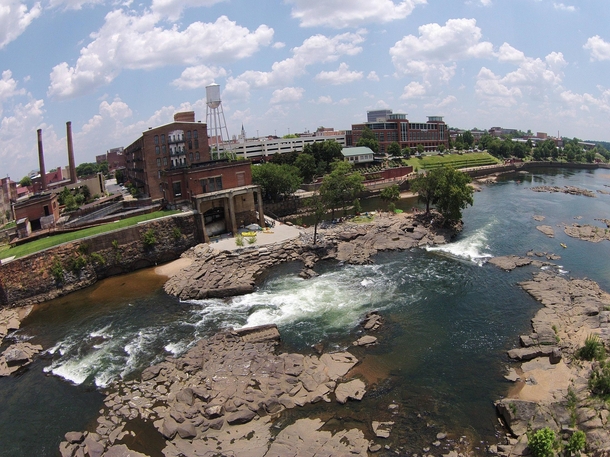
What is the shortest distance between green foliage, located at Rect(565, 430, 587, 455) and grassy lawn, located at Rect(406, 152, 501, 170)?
107 metres

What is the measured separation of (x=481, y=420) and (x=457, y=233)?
38.0m

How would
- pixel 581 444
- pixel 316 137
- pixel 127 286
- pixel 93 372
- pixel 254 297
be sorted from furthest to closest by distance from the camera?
pixel 316 137 < pixel 127 286 < pixel 254 297 < pixel 93 372 < pixel 581 444

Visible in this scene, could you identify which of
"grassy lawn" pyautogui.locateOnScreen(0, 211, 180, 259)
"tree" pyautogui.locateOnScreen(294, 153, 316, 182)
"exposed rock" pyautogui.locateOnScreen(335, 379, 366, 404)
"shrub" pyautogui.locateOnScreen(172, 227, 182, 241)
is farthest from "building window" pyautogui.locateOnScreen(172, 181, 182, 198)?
"tree" pyautogui.locateOnScreen(294, 153, 316, 182)

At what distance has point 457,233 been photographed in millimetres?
57500

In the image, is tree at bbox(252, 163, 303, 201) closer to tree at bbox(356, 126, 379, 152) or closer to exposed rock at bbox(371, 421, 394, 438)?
exposed rock at bbox(371, 421, 394, 438)

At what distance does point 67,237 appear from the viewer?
4641 cm

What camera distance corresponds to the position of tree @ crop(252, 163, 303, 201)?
7231 cm

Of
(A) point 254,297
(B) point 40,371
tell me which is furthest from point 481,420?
(B) point 40,371

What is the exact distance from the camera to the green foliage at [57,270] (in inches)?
1666

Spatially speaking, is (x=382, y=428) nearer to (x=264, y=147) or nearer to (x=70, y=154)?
(x=70, y=154)

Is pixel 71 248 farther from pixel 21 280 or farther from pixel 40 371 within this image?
pixel 40 371

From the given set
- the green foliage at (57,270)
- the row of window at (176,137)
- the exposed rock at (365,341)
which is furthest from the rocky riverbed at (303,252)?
the row of window at (176,137)

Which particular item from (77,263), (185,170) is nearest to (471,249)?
(185,170)

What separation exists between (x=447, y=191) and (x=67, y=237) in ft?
152
